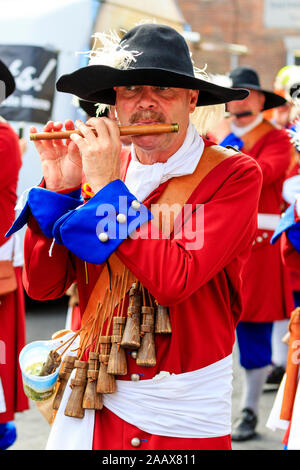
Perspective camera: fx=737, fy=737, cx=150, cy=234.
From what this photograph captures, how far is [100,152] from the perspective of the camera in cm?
215

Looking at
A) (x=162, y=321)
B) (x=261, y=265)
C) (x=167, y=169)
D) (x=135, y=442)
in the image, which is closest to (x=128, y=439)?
(x=135, y=442)

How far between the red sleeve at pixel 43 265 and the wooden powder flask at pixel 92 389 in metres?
0.28

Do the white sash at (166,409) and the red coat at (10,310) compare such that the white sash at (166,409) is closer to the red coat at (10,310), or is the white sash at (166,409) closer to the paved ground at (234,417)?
the red coat at (10,310)

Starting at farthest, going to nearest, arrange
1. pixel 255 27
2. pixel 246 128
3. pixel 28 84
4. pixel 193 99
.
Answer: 1. pixel 255 27
2. pixel 28 84
3. pixel 246 128
4. pixel 193 99

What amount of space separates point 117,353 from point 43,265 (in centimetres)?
38

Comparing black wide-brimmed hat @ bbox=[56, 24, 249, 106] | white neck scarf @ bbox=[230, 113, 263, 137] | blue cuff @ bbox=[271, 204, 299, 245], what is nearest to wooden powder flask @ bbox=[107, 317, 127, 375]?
black wide-brimmed hat @ bbox=[56, 24, 249, 106]

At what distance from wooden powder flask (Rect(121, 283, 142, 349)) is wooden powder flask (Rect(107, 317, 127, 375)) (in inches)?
0.9

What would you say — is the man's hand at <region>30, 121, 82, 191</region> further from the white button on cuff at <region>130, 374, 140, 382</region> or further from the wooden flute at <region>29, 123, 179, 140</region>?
the white button on cuff at <region>130, 374, 140, 382</region>

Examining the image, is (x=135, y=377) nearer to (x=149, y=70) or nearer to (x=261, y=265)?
(x=149, y=70)

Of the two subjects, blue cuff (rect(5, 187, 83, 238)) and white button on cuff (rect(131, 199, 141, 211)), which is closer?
white button on cuff (rect(131, 199, 141, 211))

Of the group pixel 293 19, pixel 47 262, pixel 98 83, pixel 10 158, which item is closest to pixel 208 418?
pixel 47 262

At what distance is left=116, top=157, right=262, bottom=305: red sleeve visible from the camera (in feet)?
6.89
